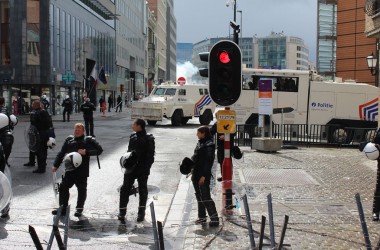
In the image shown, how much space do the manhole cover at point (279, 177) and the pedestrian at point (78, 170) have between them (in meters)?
4.26

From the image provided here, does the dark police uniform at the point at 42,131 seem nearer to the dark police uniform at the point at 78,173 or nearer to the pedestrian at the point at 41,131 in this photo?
the pedestrian at the point at 41,131

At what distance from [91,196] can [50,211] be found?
155 cm

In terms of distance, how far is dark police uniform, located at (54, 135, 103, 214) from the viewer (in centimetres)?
819

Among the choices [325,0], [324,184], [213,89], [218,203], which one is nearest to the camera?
[213,89]

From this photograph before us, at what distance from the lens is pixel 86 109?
2200 centimetres

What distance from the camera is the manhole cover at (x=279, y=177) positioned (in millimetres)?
11414

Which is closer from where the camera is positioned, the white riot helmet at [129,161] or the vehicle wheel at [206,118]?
the white riot helmet at [129,161]

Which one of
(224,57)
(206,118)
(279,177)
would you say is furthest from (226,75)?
(206,118)

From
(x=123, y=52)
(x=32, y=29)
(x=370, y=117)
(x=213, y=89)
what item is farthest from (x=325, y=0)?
(x=123, y=52)

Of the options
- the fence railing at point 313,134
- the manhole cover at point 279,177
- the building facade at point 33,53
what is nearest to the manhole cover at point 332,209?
the manhole cover at point 279,177

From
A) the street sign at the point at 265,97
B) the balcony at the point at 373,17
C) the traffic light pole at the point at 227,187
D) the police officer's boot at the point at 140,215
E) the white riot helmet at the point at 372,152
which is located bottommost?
the police officer's boot at the point at 140,215

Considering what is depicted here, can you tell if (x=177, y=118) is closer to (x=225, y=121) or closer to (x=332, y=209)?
(x=225, y=121)

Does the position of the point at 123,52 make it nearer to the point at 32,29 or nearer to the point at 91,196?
the point at 32,29

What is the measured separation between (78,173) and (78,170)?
49 mm
